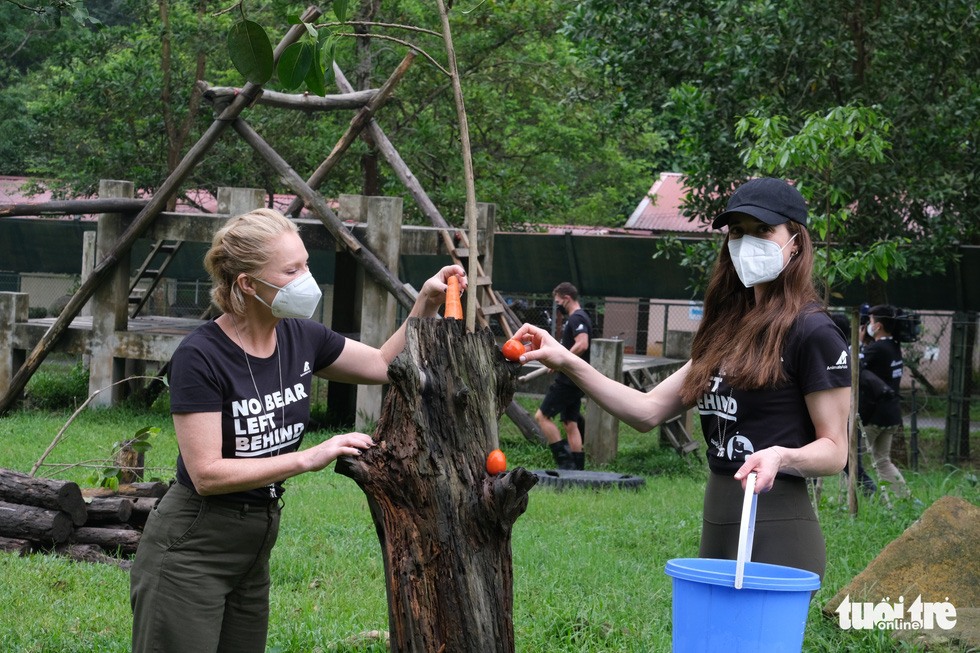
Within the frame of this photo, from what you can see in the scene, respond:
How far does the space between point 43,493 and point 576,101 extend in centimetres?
883

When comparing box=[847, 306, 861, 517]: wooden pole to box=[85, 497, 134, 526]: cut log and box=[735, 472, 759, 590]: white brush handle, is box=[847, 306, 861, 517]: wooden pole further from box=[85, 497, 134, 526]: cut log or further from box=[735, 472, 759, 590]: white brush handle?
box=[85, 497, 134, 526]: cut log

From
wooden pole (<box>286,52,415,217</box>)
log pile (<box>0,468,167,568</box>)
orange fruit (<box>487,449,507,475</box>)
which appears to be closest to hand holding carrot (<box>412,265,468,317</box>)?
orange fruit (<box>487,449,507,475</box>)

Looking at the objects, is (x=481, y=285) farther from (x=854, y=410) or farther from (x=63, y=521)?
(x=63, y=521)

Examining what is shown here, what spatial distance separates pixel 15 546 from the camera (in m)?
5.54

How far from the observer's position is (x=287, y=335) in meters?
2.77

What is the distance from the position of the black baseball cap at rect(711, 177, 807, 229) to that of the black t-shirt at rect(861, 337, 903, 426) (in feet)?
21.5

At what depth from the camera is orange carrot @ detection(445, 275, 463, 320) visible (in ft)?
9.03

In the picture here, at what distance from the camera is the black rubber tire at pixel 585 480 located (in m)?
8.48

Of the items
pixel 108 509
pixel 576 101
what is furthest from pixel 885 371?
pixel 108 509

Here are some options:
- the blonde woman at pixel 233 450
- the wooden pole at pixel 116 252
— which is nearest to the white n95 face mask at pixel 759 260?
the blonde woman at pixel 233 450

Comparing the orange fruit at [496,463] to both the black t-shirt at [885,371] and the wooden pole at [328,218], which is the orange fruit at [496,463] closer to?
the black t-shirt at [885,371]

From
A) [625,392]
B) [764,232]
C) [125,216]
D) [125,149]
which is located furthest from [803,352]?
[125,149]

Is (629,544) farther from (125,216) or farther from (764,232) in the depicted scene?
(125,216)

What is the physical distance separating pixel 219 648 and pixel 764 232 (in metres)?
1.96
